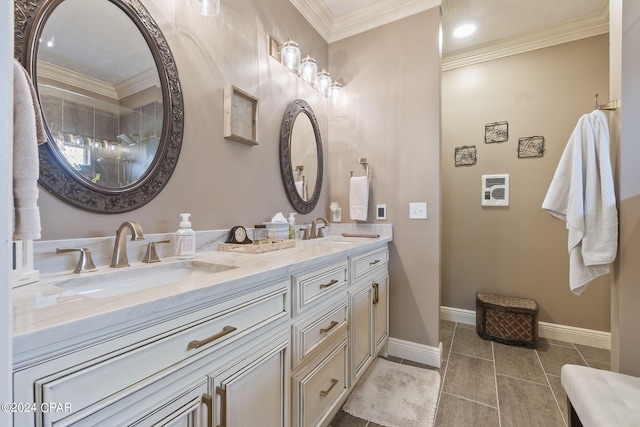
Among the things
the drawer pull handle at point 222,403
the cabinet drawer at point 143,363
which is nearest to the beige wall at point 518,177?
the cabinet drawer at point 143,363

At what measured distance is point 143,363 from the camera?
22.8 inches

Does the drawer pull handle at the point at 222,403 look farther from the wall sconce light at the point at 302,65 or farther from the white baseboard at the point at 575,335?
the white baseboard at the point at 575,335

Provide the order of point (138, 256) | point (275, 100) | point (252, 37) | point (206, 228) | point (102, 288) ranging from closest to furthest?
point (102, 288) < point (138, 256) < point (206, 228) < point (252, 37) < point (275, 100)

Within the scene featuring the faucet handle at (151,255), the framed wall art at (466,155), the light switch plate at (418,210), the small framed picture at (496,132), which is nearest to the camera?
the faucet handle at (151,255)

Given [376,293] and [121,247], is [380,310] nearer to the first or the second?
[376,293]

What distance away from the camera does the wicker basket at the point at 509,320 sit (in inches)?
86.7

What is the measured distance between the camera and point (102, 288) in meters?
0.87

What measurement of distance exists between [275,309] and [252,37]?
5.19ft

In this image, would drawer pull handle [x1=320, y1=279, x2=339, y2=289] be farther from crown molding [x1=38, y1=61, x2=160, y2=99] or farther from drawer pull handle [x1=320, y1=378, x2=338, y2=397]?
crown molding [x1=38, y1=61, x2=160, y2=99]

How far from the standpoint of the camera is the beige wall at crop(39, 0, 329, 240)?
1.13 metres

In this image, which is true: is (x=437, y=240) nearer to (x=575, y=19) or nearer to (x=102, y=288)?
(x=102, y=288)

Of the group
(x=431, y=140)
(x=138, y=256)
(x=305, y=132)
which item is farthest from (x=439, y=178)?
(x=138, y=256)

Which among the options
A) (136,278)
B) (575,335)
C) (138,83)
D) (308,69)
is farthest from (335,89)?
(575,335)

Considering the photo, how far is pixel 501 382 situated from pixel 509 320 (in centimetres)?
67
